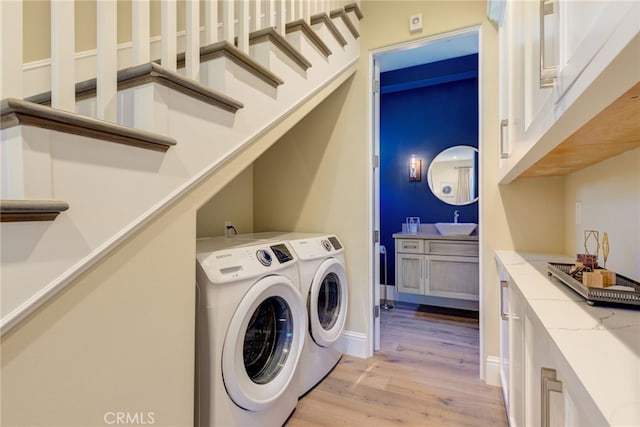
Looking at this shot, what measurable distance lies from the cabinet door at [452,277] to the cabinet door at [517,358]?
1770mm

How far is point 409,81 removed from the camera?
346 cm

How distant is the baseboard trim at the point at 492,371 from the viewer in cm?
202

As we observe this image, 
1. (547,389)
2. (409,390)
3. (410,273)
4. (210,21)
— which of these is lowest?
(409,390)

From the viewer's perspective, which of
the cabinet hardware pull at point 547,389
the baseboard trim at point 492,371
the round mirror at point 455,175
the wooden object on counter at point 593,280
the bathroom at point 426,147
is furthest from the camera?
the round mirror at point 455,175

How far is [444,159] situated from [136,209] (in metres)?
3.52

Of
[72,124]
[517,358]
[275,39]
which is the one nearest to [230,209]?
[275,39]

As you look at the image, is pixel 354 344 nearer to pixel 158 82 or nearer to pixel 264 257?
pixel 264 257

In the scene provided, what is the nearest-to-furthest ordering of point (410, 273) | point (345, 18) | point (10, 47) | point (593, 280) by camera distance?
point (10, 47), point (593, 280), point (345, 18), point (410, 273)

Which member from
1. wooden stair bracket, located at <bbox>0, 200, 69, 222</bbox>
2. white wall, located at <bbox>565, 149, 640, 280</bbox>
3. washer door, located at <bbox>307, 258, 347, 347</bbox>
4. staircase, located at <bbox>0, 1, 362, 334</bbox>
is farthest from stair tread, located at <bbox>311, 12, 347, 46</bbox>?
wooden stair bracket, located at <bbox>0, 200, 69, 222</bbox>

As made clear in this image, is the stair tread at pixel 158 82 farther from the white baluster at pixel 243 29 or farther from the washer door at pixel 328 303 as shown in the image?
the washer door at pixel 328 303

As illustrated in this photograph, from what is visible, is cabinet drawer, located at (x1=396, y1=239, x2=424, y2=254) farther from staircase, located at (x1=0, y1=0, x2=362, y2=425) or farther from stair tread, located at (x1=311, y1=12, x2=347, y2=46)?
staircase, located at (x1=0, y1=0, x2=362, y2=425)

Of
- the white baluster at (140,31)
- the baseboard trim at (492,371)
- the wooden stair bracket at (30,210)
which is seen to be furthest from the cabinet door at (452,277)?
the wooden stair bracket at (30,210)

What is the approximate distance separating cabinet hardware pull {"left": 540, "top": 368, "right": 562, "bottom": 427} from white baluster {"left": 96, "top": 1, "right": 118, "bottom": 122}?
53.4 inches

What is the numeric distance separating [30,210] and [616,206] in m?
1.84
